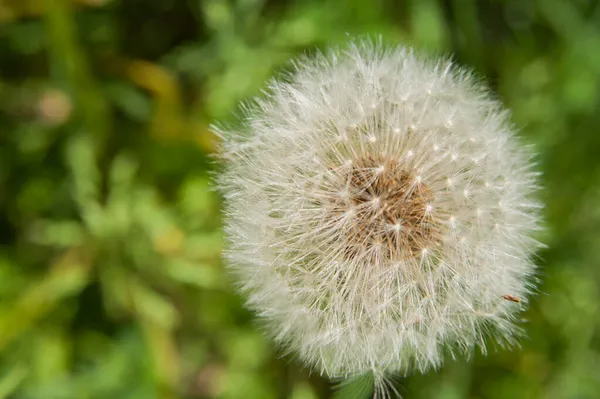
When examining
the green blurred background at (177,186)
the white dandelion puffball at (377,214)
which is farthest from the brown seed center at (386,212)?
the green blurred background at (177,186)

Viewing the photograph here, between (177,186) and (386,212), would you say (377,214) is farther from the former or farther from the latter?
(177,186)

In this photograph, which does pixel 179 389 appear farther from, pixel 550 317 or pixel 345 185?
pixel 550 317

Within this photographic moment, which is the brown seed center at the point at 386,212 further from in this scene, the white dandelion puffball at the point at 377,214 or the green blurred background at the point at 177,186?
the green blurred background at the point at 177,186

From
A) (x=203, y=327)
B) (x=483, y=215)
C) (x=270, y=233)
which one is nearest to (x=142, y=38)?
(x=203, y=327)

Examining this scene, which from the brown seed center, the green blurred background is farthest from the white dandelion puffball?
the green blurred background

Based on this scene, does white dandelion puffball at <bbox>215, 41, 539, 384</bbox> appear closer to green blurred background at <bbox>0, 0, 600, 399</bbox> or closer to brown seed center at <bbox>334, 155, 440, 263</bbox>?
brown seed center at <bbox>334, 155, 440, 263</bbox>

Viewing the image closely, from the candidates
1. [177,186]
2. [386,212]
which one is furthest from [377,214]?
[177,186]

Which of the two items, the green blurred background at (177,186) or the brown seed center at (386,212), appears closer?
the brown seed center at (386,212)
